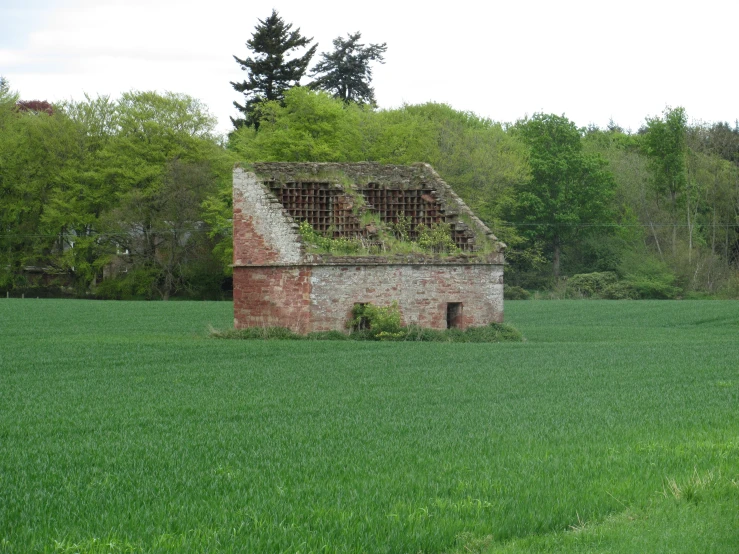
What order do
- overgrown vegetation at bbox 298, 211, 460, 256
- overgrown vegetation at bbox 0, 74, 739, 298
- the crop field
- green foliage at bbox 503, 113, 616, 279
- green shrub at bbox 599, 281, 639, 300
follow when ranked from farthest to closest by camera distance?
green foliage at bbox 503, 113, 616, 279 → green shrub at bbox 599, 281, 639, 300 → overgrown vegetation at bbox 0, 74, 739, 298 → overgrown vegetation at bbox 298, 211, 460, 256 → the crop field

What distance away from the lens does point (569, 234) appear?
7831 centimetres

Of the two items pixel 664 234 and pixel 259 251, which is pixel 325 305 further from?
pixel 664 234

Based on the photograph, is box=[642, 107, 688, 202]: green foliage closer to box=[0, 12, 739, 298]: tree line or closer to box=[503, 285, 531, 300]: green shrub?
box=[0, 12, 739, 298]: tree line

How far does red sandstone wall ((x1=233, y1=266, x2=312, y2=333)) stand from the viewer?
105ft

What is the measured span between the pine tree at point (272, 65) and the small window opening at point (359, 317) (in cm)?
4425

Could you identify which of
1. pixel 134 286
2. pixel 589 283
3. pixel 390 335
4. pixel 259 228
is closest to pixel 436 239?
pixel 390 335

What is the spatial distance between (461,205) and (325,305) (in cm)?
650

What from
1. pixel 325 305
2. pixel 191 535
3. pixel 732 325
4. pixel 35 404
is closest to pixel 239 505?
pixel 191 535

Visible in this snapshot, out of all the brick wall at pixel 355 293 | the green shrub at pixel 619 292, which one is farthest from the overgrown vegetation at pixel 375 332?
the green shrub at pixel 619 292

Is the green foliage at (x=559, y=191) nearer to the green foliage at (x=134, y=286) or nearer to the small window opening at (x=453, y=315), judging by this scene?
the green foliage at (x=134, y=286)

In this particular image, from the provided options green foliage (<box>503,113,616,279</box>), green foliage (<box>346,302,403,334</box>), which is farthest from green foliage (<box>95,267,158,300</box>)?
green foliage (<box>346,302,403,334</box>)

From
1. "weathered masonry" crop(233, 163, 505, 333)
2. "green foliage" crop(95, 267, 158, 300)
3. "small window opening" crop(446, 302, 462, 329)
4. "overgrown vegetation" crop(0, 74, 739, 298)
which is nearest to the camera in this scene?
"weathered masonry" crop(233, 163, 505, 333)

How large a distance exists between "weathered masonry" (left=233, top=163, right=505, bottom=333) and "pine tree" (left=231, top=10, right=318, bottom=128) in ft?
135

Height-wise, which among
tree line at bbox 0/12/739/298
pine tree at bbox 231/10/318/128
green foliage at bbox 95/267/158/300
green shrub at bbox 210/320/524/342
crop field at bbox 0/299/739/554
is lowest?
crop field at bbox 0/299/739/554
